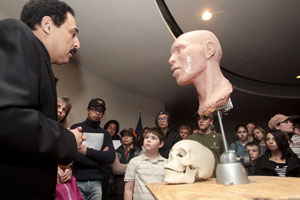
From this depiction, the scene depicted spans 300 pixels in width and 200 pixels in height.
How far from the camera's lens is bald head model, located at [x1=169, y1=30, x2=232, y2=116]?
1.35m

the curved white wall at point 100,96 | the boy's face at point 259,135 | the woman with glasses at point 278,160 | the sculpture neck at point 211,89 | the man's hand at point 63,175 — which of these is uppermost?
the curved white wall at point 100,96

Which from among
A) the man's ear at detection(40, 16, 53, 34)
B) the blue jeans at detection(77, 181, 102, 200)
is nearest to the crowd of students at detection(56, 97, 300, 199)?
the blue jeans at detection(77, 181, 102, 200)

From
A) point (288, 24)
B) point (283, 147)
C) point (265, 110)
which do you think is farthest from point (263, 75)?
point (283, 147)

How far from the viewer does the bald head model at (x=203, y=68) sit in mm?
1353

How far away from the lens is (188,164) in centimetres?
123

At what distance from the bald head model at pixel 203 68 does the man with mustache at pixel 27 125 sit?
2.61 ft

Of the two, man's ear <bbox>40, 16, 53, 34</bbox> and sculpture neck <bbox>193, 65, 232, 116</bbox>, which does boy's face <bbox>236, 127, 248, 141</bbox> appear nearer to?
sculpture neck <bbox>193, 65, 232, 116</bbox>

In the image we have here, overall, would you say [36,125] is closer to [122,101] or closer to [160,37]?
[160,37]

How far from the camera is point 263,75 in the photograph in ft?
21.5

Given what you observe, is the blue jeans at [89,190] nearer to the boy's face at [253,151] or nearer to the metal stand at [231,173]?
the metal stand at [231,173]

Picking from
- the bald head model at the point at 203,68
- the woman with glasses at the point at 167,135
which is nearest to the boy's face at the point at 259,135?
the woman with glasses at the point at 167,135

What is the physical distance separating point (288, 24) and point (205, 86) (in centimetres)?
377

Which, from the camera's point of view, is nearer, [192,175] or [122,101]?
[192,175]

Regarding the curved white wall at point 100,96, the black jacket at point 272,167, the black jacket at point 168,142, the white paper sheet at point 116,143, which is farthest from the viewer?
the curved white wall at point 100,96
